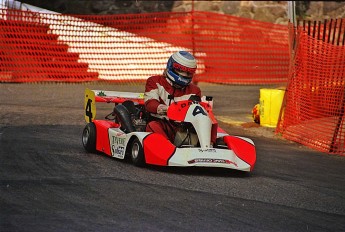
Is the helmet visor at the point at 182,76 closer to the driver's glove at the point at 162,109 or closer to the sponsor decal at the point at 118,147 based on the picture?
the driver's glove at the point at 162,109

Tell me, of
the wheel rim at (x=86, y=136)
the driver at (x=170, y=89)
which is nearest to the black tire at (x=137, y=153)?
the driver at (x=170, y=89)

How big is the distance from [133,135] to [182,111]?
23.9 inches

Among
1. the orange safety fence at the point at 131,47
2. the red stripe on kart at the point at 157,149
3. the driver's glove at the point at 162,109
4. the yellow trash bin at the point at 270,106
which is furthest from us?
the orange safety fence at the point at 131,47

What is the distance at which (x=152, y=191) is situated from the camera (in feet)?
28.7

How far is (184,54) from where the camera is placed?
11.0m

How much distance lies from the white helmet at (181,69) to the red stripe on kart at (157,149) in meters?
0.97

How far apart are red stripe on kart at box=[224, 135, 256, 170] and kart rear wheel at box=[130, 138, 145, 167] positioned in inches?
38.6

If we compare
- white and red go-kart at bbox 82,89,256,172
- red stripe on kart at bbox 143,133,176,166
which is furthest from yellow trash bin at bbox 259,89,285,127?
red stripe on kart at bbox 143,133,176,166

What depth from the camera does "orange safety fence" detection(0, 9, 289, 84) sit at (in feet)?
66.3

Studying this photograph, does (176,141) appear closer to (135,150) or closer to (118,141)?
(135,150)

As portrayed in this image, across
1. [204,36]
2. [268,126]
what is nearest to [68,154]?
[268,126]

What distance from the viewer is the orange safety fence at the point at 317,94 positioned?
13.4 m

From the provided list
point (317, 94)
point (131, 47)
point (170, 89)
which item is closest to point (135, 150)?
point (170, 89)

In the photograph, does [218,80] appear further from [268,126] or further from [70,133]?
[70,133]
